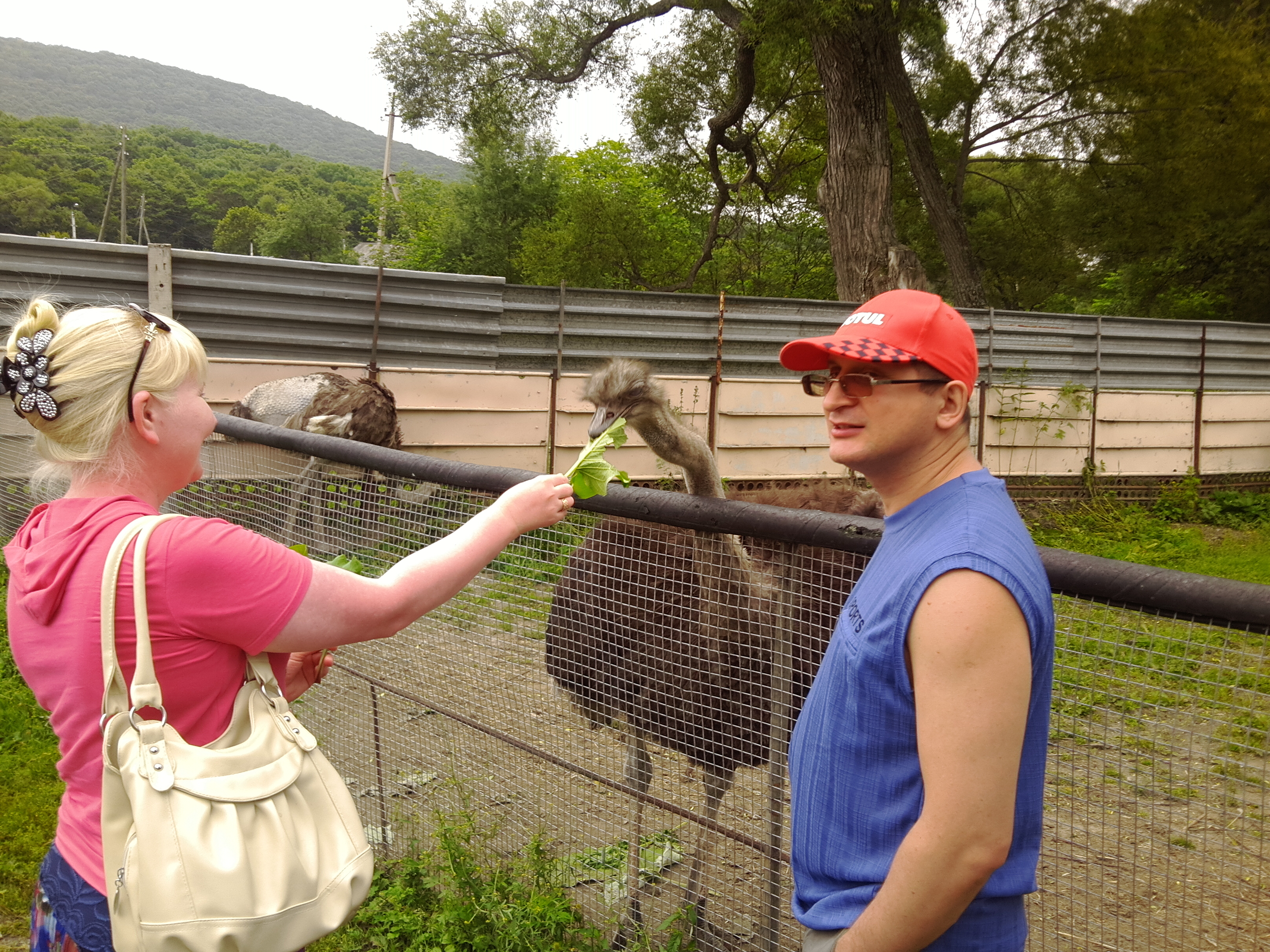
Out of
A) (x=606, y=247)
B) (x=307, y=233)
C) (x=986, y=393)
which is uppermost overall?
(x=307, y=233)

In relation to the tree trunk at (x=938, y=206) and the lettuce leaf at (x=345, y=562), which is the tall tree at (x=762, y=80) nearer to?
the tree trunk at (x=938, y=206)

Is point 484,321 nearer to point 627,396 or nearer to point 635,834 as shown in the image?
point 627,396

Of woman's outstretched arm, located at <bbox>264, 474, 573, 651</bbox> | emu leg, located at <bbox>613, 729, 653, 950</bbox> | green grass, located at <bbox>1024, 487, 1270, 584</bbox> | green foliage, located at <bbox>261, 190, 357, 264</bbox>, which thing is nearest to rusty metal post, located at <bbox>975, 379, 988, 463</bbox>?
green grass, located at <bbox>1024, 487, 1270, 584</bbox>

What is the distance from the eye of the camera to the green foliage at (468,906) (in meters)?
2.87

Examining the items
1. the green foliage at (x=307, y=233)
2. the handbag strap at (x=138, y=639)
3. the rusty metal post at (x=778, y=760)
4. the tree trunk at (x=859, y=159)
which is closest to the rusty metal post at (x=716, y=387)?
the tree trunk at (x=859, y=159)

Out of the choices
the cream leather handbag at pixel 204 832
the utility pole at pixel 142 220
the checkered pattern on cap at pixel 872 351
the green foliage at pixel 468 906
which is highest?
the utility pole at pixel 142 220

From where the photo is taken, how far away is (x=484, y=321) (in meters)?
8.67

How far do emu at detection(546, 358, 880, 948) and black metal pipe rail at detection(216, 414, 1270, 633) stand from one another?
31 centimetres

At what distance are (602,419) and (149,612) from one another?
89.5 inches

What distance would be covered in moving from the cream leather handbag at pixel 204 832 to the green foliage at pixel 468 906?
145 centimetres

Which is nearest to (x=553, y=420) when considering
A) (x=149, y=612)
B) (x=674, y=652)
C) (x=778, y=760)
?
(x=674, y=652)

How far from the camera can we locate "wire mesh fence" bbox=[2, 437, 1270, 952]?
1790mm

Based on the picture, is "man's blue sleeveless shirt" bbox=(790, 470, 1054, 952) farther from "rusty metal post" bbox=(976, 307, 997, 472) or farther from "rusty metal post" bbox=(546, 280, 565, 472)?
"rusty metal post" bbox=(976, 307, 997, 472)

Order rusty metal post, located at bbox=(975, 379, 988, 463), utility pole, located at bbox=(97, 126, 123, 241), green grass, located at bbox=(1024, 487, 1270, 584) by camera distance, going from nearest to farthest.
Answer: green grass, located at bbox=(1024, 487, 1270, 584)
rusty metal post, located at bbox=(975, 379, 988, 463)
utility pole, located at bbox=(97, 126, 123, 241)
